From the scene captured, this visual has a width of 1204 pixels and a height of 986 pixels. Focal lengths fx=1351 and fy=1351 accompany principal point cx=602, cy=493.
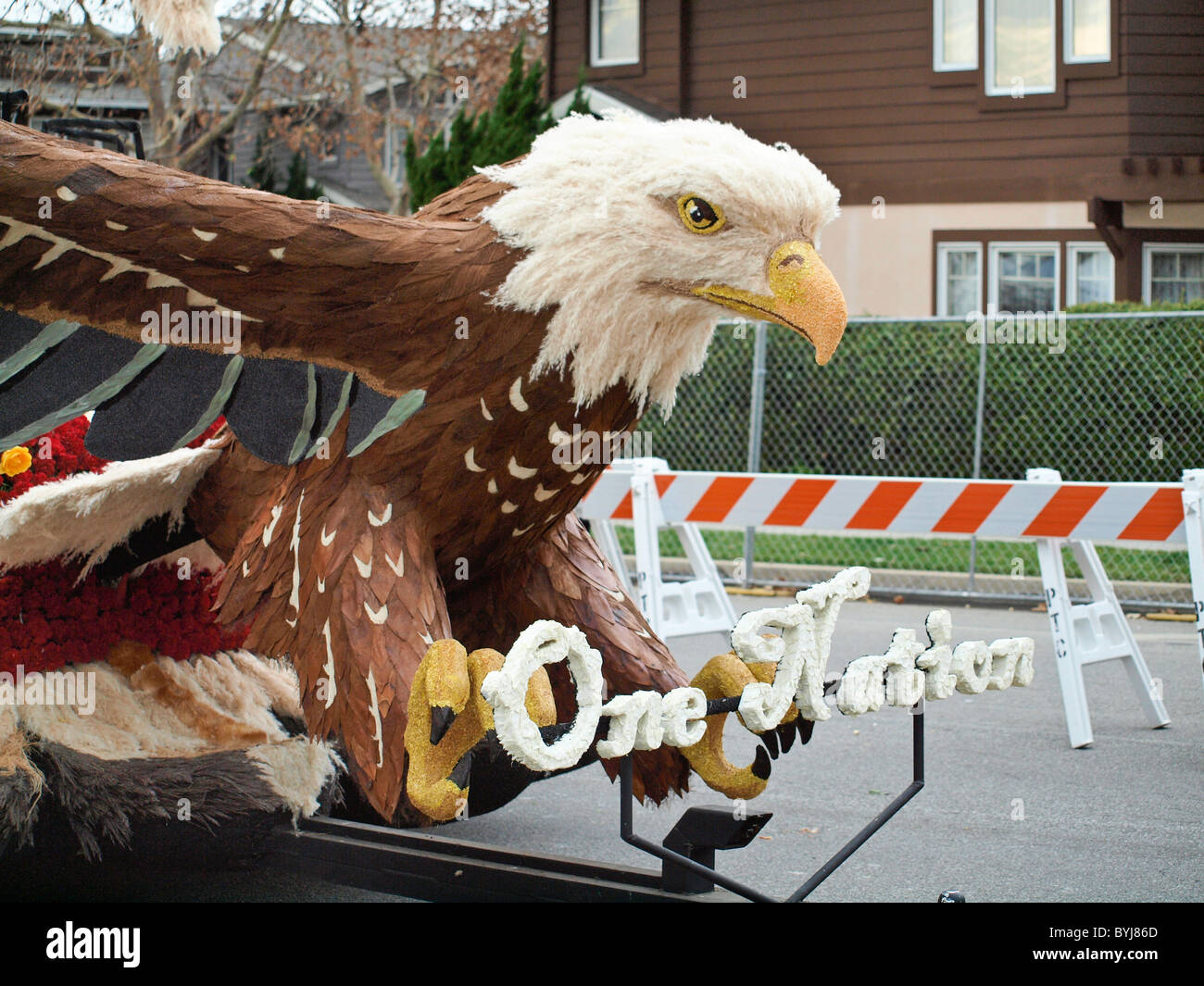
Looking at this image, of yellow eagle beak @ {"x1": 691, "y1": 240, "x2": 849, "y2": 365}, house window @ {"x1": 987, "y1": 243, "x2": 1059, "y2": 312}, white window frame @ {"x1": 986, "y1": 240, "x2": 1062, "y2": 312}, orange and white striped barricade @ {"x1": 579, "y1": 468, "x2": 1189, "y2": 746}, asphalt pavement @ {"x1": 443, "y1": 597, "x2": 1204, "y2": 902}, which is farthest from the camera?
house window @ {"x1": 987, "y1": 243, "x2": 1059, "y2": 312}

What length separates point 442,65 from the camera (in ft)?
63.5

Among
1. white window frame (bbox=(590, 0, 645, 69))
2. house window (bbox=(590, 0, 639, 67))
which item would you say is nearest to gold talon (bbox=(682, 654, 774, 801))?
house window (bbox=(590, 0, 639, 67))

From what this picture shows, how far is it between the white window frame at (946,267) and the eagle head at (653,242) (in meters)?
12.1

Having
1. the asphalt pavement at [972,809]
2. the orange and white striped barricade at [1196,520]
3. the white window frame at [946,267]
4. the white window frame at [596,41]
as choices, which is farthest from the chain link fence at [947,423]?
the white window frame at [596,41]

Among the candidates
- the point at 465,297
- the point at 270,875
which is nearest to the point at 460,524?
the point at 465,297

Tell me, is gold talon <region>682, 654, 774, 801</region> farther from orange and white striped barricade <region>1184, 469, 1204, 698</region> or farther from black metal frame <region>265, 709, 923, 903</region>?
orange and white striped barricade <region>1184, 469, 1204, 698</region>

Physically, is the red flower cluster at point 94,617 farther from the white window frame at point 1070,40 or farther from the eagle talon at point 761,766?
the white window frame at point 1070,40

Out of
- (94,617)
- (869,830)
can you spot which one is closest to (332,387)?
(94,617)

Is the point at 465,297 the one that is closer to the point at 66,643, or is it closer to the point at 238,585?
the point at 238,585

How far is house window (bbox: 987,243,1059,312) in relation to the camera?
14.2 m

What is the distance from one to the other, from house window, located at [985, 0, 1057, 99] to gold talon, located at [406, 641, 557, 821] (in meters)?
12.9

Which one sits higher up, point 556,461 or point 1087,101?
point 1087,101
